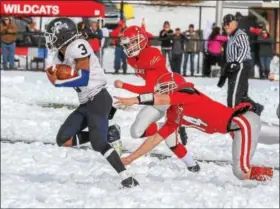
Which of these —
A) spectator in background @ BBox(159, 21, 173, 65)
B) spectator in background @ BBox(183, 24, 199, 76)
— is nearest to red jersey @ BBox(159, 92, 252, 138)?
spectator in background @ BBox(159, 21, 173, 65)

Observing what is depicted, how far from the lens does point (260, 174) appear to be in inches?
292

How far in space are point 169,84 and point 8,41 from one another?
13.3 metres

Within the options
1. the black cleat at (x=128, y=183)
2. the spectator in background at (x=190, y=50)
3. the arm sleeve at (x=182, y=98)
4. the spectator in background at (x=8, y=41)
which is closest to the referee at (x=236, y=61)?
the arm sleeve at (x=182, y=98)

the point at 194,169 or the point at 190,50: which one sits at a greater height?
the point at 190,50

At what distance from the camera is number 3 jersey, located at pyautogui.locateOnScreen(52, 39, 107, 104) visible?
646 cm

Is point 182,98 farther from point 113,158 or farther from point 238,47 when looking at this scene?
point 238,47

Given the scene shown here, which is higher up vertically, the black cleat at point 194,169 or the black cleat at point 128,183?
the black cleat at point 128,183

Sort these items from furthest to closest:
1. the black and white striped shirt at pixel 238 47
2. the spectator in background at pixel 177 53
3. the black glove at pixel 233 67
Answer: the spectator in background at pixel 177 53 < the black glove at pixel 233 67 < the black and white striped shirt at pixel 238 47

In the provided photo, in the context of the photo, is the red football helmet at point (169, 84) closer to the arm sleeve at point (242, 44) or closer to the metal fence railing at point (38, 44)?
the arm sleeve at point (242, 44)

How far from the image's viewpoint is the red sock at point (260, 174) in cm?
737

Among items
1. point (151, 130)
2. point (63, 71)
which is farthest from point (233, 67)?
point (63, 71)

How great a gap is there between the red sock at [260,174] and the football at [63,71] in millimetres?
2110

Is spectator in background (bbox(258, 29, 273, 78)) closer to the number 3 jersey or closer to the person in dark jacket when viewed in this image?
the person in dark jacket

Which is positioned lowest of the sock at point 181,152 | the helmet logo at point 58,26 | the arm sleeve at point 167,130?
the sock at point 181,152
